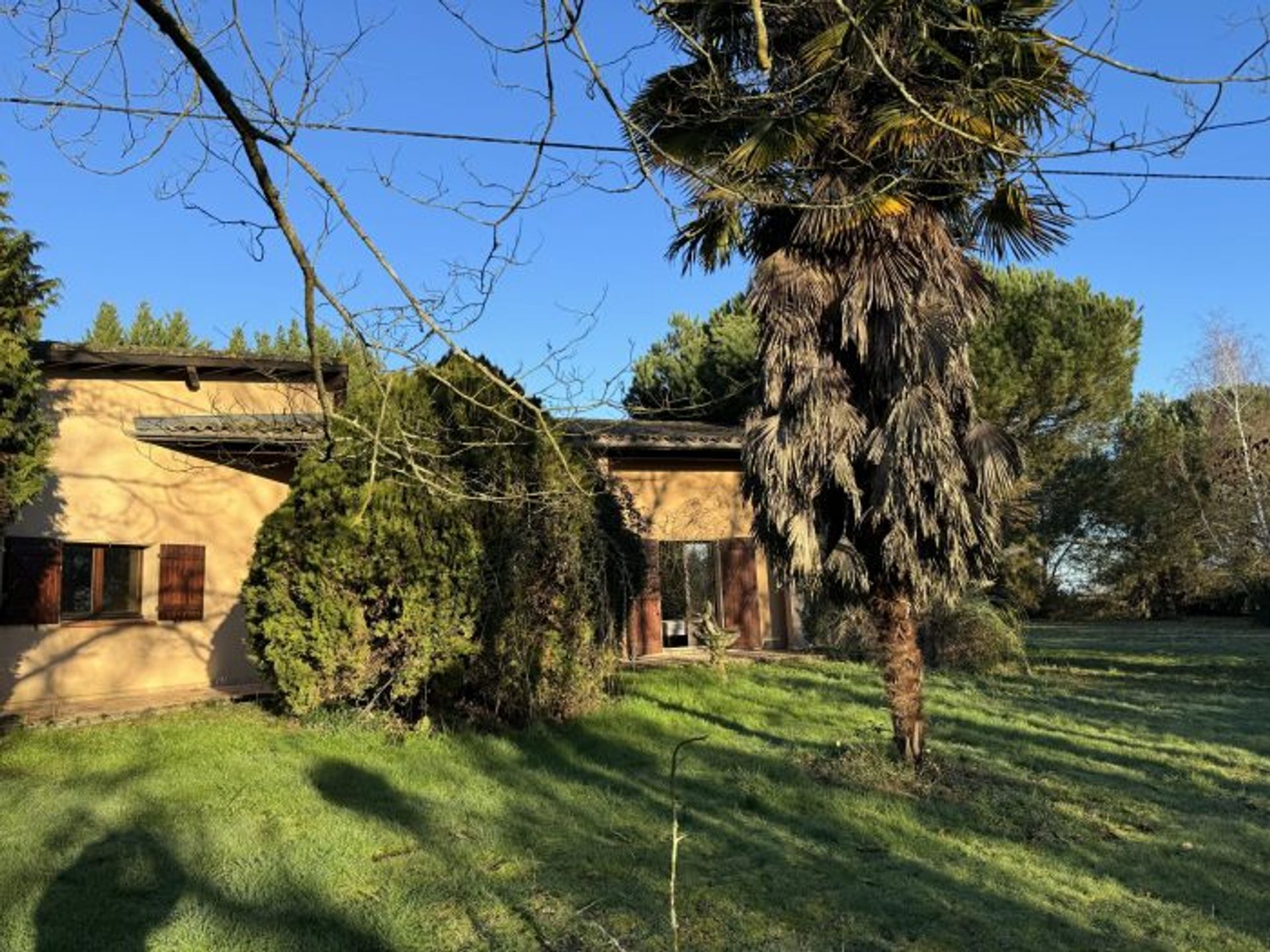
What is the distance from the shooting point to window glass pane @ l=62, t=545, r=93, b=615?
11.9m

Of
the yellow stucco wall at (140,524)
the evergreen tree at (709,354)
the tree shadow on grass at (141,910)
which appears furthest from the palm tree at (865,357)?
the evergreen tree at (709,354)

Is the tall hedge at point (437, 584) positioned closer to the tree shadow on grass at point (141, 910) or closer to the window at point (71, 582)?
the tree shadow on grass at point (141, 910)

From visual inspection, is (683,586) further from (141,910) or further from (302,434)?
(141,910)

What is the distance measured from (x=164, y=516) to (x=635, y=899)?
9937 millimetres

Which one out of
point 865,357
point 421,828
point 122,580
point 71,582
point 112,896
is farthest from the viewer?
point 122,580

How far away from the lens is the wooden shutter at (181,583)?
40.7ft

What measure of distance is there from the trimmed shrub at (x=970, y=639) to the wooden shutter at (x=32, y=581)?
12320 millimetres

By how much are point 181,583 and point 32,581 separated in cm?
176

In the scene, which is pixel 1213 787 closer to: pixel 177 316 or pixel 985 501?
pixel 985 501

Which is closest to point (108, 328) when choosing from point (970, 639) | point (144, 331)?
point (144, 331)

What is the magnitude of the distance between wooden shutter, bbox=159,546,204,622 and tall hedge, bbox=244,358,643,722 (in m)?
4.50

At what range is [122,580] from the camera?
1248cm

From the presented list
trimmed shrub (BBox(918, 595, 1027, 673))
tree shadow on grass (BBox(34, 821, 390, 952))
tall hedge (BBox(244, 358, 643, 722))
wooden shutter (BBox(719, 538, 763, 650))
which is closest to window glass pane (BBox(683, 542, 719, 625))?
wooden shutter (BBox(719, 538, 763, 650))

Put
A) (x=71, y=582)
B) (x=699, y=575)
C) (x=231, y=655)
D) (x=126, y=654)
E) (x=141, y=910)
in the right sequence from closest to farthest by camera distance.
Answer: (x=141, y=910)
(x=71, y=582)
(x=126, y=654)
(x=231, y=655)
(x=699, y=575)
